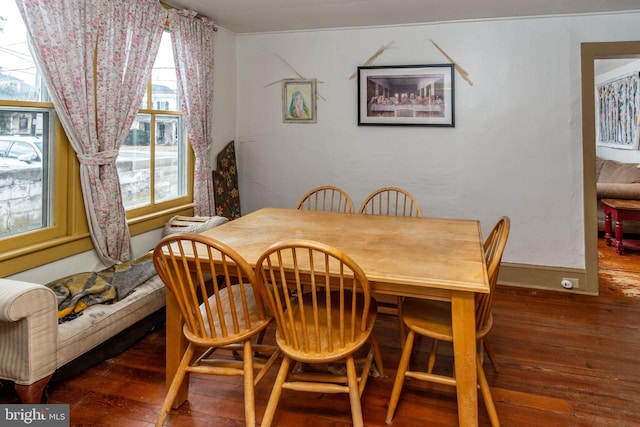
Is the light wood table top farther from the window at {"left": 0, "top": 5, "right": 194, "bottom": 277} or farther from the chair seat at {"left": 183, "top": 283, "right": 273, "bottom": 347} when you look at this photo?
the window at {"left": 0, "top": 5, "right": 194, "bottom": 277}

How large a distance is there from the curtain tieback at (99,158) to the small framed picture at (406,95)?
209cm

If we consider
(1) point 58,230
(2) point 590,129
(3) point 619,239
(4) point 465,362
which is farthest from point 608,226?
(1) point 58,230

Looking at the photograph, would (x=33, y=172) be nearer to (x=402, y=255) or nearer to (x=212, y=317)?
(x=212, y=317)

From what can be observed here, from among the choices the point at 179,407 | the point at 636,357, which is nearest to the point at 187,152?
the point at 179,407

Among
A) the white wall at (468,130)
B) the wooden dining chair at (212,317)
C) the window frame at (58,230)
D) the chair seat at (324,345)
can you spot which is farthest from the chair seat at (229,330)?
the white wall at (468,130)

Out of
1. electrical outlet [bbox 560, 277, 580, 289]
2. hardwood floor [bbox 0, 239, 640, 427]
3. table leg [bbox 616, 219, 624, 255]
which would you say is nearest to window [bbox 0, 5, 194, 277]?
hardwood floor [bbox 0, 239, 640, 427]

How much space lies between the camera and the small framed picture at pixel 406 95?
3.65 meters

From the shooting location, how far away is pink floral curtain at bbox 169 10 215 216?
3277mm

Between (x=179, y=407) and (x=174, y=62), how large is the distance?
8.09 ft

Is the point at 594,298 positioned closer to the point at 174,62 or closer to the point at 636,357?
the point at 636,357

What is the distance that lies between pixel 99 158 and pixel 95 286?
30.5 inches

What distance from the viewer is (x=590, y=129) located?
337 centimetres

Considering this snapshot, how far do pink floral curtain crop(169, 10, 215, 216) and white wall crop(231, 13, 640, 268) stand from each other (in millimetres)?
618

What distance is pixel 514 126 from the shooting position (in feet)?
11.6
